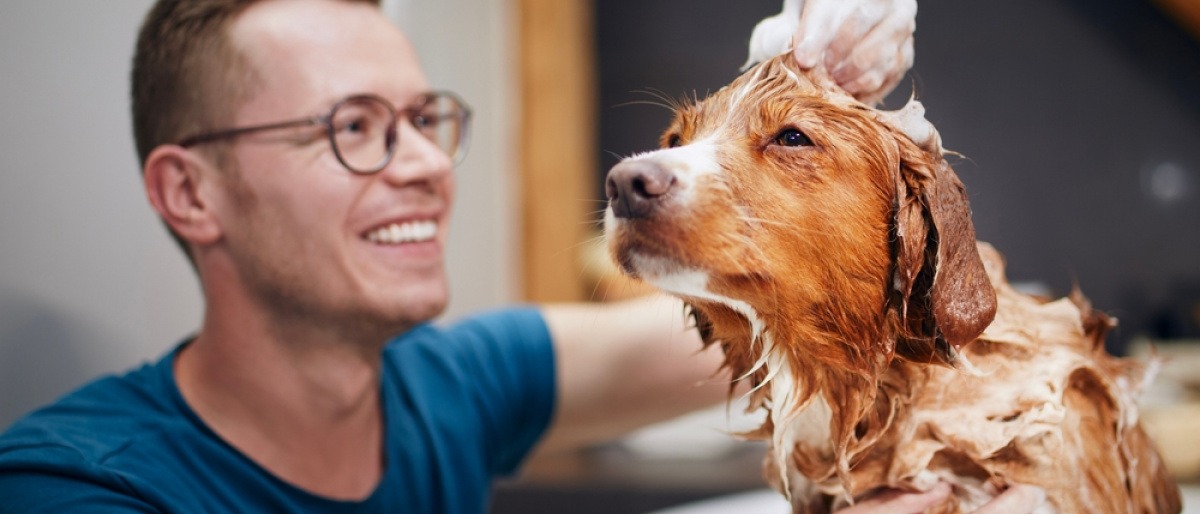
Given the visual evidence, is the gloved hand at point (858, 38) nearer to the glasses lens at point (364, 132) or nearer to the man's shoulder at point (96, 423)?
the glasses lens at point (364, 132)

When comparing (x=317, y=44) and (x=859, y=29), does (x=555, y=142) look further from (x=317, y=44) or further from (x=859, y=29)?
(x=859, y=29)

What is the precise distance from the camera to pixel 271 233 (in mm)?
901

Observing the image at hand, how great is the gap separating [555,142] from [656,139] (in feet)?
2.30

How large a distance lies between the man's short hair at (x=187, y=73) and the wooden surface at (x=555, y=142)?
16.1 inches

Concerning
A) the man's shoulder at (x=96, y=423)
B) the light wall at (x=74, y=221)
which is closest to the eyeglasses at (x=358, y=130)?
the light wall at (x=74, y=221)

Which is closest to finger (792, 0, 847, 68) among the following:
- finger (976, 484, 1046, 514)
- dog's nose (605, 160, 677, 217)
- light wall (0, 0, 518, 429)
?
dog's nose (605, 160, 677, 217)

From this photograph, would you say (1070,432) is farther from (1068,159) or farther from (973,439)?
(1068,159)

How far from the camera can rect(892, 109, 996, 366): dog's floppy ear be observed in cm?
49

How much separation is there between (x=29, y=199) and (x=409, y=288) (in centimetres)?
39

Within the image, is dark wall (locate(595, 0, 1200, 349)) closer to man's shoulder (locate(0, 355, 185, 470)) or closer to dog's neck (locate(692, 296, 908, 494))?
dog's neck (locate(692, 296, 908, 494))

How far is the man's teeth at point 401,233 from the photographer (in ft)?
3.04

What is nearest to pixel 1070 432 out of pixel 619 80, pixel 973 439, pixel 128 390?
pixel 973 439

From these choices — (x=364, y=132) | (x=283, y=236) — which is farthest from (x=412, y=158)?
(x=283, y=236)

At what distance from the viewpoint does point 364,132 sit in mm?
932
